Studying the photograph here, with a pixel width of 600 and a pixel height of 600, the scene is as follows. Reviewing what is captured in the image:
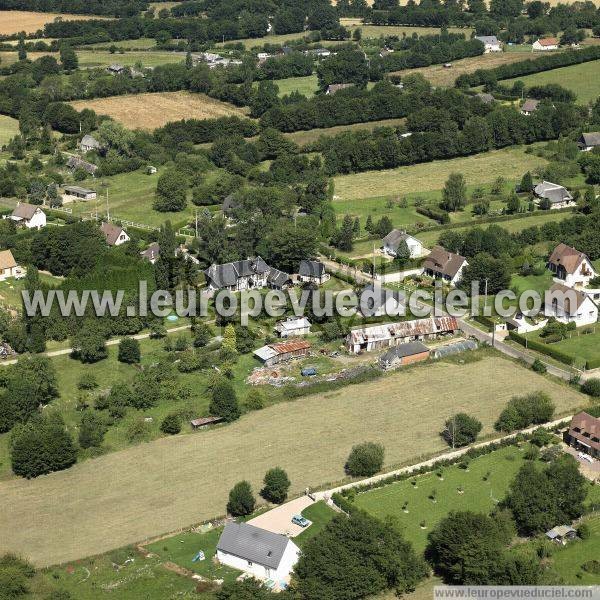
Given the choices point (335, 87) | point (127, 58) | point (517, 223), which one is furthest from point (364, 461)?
point (127, 58)

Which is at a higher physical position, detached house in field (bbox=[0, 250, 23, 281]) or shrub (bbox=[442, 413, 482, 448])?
detached house in field (bbox=[0, 250, 23, 281])

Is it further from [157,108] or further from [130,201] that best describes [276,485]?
[157,108]

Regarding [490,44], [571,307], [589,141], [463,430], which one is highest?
[490,44]

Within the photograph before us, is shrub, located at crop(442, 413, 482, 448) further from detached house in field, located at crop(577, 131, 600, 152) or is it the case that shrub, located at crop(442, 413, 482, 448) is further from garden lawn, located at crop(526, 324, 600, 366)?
detached house in field, located at crop(577, 131, 600, 152)

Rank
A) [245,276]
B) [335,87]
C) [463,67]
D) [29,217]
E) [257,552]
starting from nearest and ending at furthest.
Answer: [257,552]
[245,276]
[29,217]
[335,87]
[463,67]

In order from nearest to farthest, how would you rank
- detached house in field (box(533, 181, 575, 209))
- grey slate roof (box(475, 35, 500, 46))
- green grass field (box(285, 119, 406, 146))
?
detached house in field (box(533, 181, 575, 209)) < green grass field (box(285, 119, 406, 146)) < grey slate roof (box(475, 35, 500, 46))

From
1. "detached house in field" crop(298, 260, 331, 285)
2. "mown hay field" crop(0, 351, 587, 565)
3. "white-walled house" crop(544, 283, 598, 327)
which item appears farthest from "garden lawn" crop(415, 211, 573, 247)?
"mown hay field" crop(0, 351, 587, 565)
